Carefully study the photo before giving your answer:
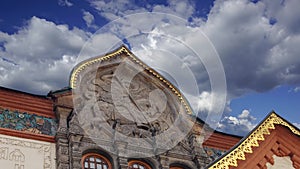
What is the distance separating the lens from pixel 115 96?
1559 centimetres

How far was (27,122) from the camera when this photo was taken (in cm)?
1344

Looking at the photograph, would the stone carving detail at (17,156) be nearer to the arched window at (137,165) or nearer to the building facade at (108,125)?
the building facade at (108,125)

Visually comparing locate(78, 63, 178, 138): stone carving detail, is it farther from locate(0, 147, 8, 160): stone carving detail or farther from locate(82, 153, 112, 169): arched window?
locate(0, 147, 8, 160): stone carving detail

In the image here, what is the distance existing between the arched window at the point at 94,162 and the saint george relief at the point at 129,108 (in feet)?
1.18

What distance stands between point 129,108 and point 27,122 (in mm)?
3539

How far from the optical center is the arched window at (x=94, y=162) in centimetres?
1338

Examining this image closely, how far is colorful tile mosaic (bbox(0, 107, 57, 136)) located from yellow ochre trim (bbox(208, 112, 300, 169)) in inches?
215

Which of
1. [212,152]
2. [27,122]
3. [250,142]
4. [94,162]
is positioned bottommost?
[250,142]

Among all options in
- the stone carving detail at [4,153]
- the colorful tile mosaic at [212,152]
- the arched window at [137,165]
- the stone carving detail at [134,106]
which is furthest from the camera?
the colorful tile mosaic at [212,152]

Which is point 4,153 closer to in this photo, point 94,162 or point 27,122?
point 27,122

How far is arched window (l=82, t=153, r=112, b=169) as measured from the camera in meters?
13.4

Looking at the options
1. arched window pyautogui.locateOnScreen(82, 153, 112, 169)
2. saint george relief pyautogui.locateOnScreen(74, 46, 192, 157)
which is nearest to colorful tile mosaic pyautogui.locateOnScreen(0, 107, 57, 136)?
saint george relief pyautogui.locateOnScreen(74, 46, 192, 157)

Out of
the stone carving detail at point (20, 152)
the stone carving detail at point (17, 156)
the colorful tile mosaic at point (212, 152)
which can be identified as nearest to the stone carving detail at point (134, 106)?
the colorful tile mosaic at point (212, 152)

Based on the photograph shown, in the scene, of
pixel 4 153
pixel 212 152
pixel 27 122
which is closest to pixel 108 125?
pixel 27 122
